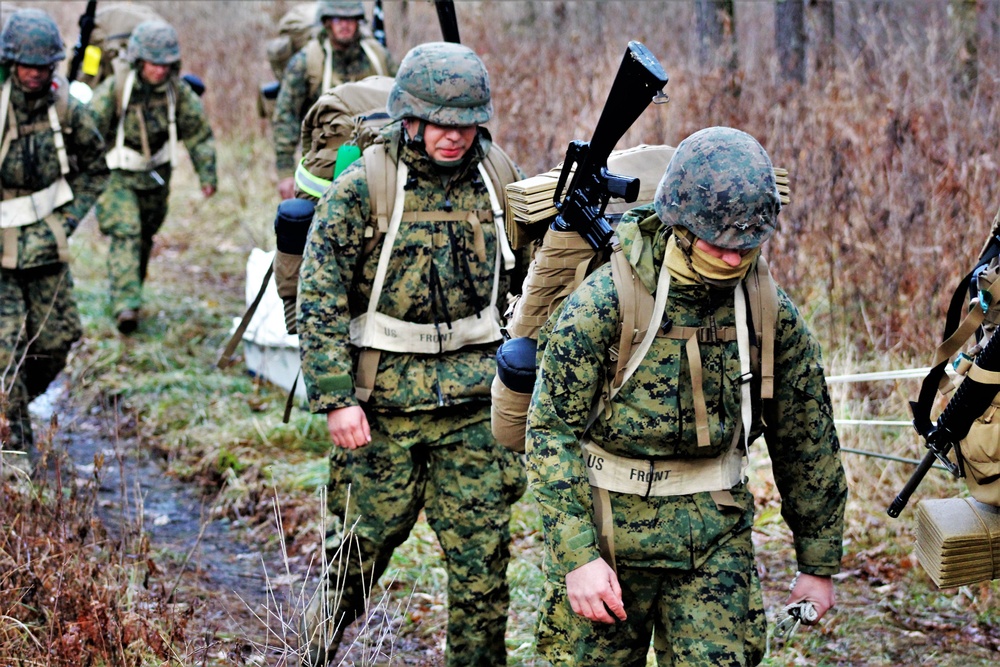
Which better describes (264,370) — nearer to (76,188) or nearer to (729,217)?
(76,188)

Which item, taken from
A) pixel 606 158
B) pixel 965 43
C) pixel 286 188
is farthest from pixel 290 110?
pixel 606 158

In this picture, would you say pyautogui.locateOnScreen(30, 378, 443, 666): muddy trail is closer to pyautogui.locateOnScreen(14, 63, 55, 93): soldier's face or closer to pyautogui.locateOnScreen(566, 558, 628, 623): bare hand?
pyautogui.locateOnScreen(566, 558, 628, 623): bare hand

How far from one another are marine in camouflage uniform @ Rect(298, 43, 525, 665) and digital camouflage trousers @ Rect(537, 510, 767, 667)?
1105 mm

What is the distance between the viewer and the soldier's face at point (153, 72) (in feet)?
29.7

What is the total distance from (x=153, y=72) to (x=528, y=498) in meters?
4.98

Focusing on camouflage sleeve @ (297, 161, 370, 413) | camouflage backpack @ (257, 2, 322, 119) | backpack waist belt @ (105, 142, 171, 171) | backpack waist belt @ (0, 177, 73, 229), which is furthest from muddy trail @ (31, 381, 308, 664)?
camouflage backpack @ (257, 2, 322, 119)

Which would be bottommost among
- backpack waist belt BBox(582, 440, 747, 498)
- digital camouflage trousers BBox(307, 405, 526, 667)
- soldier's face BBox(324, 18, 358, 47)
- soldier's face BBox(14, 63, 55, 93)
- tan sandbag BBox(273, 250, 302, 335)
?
digital camouflage trousers BBox(307, 405, 526, 667)

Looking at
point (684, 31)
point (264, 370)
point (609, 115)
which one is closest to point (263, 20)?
point (684, 31)

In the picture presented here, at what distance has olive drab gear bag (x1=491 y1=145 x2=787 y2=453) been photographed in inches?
119

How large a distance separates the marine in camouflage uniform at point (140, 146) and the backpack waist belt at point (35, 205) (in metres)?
2.39

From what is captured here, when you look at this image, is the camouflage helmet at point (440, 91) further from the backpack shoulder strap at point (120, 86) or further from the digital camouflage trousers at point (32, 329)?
the backpack shoulder strap at point (120, 86)

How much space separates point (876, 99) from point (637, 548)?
6.04 meters

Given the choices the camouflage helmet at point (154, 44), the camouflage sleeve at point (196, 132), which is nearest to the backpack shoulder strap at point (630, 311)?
the camouflage helmet at point (154, 44)

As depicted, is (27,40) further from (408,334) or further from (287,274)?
(408,334)
